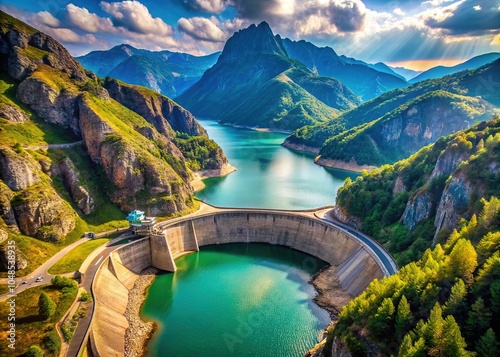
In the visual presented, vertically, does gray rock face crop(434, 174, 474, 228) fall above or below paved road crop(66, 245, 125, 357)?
above

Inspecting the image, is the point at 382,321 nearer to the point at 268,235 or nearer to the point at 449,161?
the point at 449,161

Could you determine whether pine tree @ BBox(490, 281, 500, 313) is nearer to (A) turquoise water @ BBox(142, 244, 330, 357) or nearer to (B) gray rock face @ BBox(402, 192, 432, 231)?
(A) turquoise water @ BBox(142, 244, 330, 357)

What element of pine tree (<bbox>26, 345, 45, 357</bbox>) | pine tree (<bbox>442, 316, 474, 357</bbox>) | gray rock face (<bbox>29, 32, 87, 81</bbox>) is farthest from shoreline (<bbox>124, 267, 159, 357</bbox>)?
gray rock face (<bbox>29, 32, 87, 81</bbox>)

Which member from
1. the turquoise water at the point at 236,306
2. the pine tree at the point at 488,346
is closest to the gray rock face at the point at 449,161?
the turquoise water at the point at 236,306

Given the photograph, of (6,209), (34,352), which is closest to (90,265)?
(6,209)

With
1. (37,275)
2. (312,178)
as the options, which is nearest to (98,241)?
(37,275)
